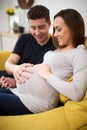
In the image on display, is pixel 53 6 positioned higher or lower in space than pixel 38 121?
higher

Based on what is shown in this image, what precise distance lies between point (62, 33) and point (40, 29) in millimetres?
408

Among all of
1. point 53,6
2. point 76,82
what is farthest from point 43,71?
point 53,6

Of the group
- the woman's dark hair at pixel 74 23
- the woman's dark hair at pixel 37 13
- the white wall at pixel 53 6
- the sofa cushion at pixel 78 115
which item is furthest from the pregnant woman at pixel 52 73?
the white wall at pixel 53 6

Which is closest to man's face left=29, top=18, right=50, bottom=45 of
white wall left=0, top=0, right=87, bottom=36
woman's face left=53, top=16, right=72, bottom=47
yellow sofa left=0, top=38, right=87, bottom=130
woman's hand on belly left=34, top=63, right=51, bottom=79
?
woman's face left=53, top=16, right=72, bottom=47

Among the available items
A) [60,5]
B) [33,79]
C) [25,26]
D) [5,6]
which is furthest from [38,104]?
[5,6]

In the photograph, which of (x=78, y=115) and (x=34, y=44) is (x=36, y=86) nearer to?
(x=78, y=115)

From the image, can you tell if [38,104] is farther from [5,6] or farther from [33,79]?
[5,6]

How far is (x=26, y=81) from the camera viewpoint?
1.56 m

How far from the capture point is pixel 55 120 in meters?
1.36

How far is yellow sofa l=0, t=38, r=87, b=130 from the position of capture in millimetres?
1321

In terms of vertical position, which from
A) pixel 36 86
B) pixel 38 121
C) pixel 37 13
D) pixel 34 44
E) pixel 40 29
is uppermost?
pixel 37 13

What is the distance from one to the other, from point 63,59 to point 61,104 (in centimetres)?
35

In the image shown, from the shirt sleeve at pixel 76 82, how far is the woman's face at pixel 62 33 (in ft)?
0.55

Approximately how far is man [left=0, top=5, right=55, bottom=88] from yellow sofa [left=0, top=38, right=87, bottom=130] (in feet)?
1.34
